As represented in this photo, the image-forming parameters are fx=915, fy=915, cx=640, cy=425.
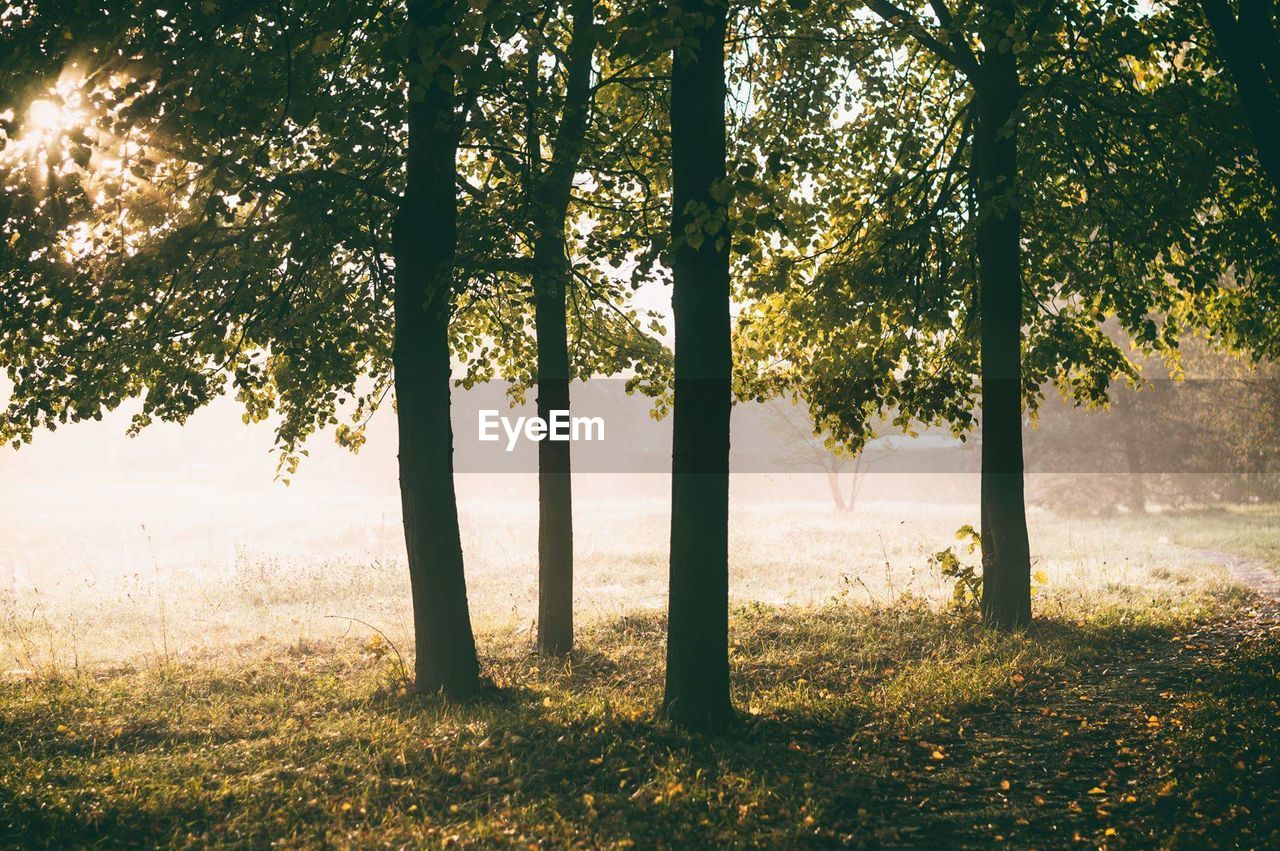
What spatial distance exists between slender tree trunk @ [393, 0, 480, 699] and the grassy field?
0.55 m

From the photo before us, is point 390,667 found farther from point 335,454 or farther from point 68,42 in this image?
point 335,454

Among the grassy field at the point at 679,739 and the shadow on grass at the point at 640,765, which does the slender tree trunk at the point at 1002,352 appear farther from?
the shadow on grass at the point at 640,765

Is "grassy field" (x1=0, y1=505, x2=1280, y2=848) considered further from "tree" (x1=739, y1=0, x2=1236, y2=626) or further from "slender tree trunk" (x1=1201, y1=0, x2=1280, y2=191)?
"slender tree trunk" (x1=1201, y1=0, x2=1280, y2=191)

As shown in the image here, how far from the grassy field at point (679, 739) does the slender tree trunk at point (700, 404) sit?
0.62m

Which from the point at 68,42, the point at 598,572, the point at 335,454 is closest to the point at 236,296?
the point at 68,42

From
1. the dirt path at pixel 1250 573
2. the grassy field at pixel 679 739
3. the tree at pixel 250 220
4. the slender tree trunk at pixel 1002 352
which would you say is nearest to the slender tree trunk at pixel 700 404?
the grassy field at pixel 679 739

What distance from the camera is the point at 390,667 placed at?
10.5 m

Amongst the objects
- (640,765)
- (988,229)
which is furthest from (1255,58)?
(640,765)

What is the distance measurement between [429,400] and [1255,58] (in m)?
8.04

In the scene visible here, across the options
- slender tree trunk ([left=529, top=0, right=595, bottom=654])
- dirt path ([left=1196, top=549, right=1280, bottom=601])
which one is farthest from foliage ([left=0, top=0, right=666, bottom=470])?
dirt path ([left=1196, top=549, right=1280, bottom=601])

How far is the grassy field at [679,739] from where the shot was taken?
5609 mm

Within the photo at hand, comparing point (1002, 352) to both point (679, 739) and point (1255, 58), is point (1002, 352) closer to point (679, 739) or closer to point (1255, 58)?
point (1255, 58)

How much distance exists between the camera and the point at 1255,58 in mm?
8070

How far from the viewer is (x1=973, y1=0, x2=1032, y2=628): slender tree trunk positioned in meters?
11.4
